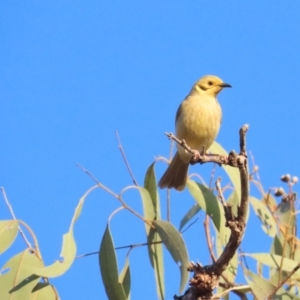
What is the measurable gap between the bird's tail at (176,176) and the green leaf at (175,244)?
0.75 metres

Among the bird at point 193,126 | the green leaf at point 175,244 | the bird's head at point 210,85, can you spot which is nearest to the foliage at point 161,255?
the green leaf at point 175,244

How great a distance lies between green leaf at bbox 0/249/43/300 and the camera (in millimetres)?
3102

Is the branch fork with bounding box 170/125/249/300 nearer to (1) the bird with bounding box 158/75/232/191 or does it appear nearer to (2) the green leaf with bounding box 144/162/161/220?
(2) the green leaf with bounding box 144/162/161/220

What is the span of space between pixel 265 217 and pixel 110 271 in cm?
97

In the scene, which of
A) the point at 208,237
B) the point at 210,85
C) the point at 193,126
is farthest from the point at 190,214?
the point at 210,85

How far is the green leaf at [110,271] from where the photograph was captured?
314 centimetres

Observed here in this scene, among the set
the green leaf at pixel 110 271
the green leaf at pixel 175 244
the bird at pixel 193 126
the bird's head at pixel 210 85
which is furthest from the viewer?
the bird's head at pixel 210 85

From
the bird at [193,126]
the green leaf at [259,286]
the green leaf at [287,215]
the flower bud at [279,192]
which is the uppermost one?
the bird at [193,126]

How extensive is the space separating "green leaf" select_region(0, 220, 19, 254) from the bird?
3.84 feet

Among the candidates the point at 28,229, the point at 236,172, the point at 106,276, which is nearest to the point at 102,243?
the point at 106,276

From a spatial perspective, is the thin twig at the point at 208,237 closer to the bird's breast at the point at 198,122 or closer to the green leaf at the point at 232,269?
the green leaf at the point at 232,269

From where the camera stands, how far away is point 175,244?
316cm

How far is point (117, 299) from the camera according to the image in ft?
10.3

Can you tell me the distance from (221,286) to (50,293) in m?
0.81
